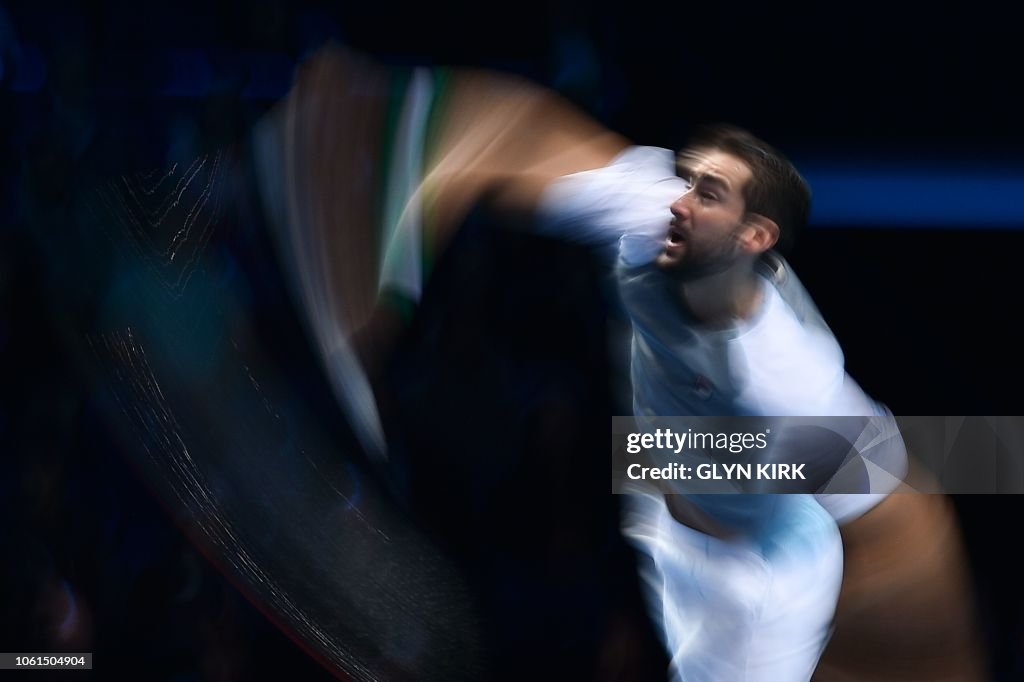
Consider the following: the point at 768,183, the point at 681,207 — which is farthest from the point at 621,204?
the point at 768,183

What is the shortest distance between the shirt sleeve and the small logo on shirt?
0.52ft

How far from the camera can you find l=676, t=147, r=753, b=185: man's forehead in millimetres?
1185

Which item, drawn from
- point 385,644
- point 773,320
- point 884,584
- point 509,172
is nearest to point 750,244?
point 773,320

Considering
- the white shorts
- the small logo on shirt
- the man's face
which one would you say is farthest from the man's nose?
the white shorts

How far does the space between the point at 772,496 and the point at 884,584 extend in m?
0.23

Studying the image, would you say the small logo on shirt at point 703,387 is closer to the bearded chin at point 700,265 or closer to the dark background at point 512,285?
the bearded chin at point 700,265

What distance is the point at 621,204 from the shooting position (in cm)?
119

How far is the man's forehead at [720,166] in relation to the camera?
1.18 m

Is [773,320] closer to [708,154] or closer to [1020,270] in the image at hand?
[708,154]

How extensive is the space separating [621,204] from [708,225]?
0.10 metres

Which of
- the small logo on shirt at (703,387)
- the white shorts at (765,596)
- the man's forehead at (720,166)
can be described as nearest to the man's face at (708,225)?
Answer: the man's forehead at (720,166)

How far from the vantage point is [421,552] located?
63.6 inches

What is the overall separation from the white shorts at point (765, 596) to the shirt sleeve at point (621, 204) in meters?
0.39

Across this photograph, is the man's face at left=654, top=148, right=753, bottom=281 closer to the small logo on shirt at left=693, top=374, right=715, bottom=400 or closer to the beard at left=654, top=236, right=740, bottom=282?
the beard at left=654, top=236, right=740, bottom=282
